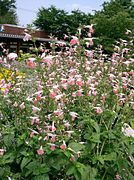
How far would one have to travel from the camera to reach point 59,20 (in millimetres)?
Answer: 44094

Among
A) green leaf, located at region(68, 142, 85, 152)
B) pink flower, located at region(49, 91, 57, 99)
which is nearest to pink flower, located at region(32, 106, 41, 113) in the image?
pink flower, located at region(49, 91, 57, 99)

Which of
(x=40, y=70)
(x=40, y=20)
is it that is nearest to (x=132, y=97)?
(x=40, y=70)

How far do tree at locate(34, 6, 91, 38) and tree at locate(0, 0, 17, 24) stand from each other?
974 centimetres

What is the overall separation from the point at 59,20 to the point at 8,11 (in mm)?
18790

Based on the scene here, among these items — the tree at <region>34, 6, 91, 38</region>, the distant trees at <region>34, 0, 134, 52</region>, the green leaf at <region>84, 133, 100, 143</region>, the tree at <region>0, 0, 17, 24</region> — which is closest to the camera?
the green leaf at <region>84, 133, 100, 143</region>

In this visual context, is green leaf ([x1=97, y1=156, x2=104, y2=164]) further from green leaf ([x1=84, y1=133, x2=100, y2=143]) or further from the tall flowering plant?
green leaf ([x1=84, y1=133, x2=100, y2=143])

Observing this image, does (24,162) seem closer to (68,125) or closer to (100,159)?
(68,125)

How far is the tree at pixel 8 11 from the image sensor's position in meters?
54.5

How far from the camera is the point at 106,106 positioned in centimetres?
303

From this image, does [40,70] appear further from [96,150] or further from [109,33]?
[109,33]

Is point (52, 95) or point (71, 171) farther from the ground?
point (52, 95)

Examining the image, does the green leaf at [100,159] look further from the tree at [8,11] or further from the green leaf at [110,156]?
the tree at [8,11]

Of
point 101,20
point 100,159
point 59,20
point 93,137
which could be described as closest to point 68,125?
→ point 93,137

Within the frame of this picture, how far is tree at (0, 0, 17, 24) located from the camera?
5449cm
